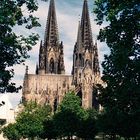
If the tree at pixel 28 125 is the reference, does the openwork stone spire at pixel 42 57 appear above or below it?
above

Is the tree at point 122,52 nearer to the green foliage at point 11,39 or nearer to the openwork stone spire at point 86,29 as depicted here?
the green foliage at point 11,39

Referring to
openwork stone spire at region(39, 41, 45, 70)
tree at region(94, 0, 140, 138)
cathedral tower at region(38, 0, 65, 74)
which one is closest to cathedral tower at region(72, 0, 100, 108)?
cathedral tower at region(38, 0, 65, 74)

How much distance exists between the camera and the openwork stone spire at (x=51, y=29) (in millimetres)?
161500

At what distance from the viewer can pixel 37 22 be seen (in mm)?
25406

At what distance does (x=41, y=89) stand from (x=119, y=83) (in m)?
136

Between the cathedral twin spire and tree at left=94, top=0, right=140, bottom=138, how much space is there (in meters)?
130

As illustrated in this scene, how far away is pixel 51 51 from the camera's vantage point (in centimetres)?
16262

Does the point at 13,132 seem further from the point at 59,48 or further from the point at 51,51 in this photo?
the point at 59,48

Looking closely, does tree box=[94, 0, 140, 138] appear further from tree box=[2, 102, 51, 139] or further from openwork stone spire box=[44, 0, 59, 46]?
openwork stone spire box=[44, 0, 59, 46]

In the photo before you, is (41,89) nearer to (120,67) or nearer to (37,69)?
(37,69)

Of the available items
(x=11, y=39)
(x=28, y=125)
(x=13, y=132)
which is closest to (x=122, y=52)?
(x=11, y=39)

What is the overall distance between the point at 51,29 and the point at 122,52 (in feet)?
450

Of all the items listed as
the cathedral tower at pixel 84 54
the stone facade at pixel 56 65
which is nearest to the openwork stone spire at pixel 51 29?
the stone facade at pixel 56 65

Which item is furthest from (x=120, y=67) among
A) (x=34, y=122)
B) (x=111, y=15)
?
(x=34, y=122)
